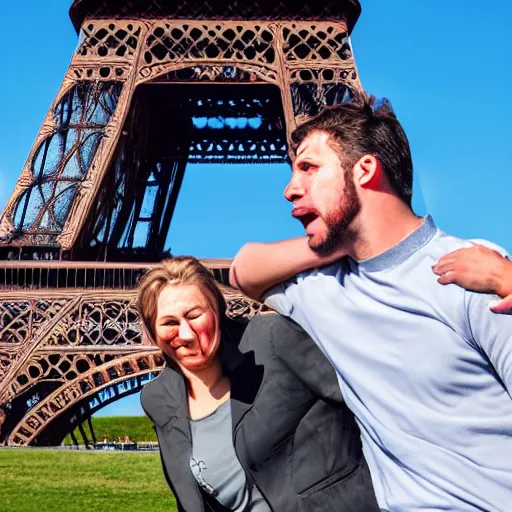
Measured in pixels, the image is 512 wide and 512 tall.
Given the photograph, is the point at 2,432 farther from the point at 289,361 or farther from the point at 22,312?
the point at 289,361

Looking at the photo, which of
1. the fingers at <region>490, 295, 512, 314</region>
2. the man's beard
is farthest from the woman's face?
the fingers at <region>490, 295, 512, 314</region>

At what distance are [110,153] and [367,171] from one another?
11857mm

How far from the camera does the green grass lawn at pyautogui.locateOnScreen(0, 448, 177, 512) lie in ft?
21.8

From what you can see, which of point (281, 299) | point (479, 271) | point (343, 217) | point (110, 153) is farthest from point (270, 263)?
point (110, 153)

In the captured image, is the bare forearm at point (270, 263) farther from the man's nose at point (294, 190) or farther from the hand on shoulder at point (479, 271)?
the hand on shoulder at point (479, 271)

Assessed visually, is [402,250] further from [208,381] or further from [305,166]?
[208,381]

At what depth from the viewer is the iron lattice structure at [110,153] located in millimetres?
11781

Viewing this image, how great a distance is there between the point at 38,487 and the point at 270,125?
10.9 metres

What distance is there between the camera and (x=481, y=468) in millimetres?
1908

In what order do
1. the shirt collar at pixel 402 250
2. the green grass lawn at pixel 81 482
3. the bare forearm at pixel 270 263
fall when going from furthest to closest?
the green grass lawn at pixel 81 482 → the bare forearm at pixel 270 263 → the shirt collar at pixel 402 250

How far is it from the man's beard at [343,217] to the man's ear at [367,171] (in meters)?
0.02

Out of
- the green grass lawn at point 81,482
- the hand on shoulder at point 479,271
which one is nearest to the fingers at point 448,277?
the hand on shoulder at point 479,271

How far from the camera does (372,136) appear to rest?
212 centimetres

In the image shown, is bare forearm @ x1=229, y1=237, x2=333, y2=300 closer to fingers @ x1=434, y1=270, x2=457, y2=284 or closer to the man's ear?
the man's ear
